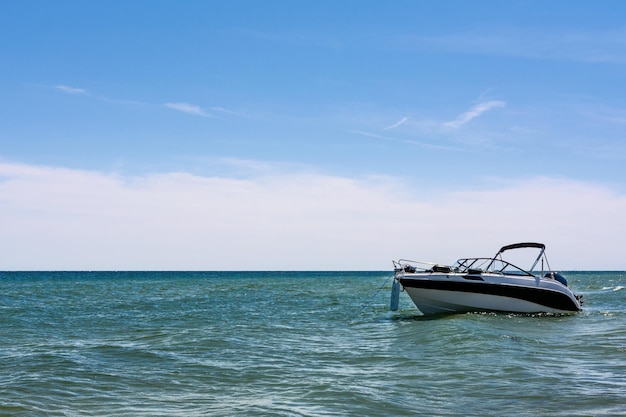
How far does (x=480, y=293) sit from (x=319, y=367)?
40.3ft

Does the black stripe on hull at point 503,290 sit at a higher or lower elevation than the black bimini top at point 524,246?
lower

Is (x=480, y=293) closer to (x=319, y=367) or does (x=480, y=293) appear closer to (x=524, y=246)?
(x=524, y=246)

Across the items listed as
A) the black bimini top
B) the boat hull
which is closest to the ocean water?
the boat hull

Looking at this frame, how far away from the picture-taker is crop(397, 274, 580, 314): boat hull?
25.0 metres

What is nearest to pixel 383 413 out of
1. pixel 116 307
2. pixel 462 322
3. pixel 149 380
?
pixel 149 380

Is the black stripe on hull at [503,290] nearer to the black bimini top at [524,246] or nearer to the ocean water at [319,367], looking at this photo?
the ocean water at [319,367]

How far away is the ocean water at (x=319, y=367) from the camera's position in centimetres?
1085

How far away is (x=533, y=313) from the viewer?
84.7 ft

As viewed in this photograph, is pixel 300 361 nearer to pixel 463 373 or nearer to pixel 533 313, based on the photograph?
pixel 463 373

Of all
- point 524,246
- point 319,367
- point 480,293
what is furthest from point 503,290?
point 319,367

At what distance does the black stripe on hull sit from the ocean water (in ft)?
2.76

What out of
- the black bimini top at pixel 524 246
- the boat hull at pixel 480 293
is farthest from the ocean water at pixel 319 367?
the black bimini top at pixel 524 246

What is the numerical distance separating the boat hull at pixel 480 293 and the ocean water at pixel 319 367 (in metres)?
0.63

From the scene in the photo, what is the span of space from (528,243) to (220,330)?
44.3ft
